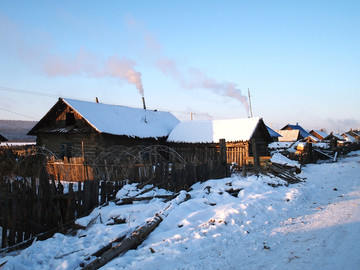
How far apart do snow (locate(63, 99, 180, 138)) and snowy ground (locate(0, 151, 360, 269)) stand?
39.0ft

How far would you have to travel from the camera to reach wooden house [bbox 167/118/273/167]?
20.0 m

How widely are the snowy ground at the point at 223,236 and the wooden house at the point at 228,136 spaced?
11397 mm

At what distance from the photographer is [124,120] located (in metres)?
22.1

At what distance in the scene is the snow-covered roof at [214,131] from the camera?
21.1 m

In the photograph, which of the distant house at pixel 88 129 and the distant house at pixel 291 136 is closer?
the distant house at pixel 88 129

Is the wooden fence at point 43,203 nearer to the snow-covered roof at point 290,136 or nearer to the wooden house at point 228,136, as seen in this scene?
the wooden house at point 228,136

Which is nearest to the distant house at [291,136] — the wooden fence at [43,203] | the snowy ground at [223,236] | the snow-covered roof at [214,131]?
the snow-covered roof at [214,131]

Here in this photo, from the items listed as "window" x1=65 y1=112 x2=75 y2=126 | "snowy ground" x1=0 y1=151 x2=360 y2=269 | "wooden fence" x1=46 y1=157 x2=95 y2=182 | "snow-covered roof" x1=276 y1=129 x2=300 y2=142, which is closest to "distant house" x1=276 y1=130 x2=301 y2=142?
"snow-covered roof" x1=276 y1=129 x2=300 y2=142

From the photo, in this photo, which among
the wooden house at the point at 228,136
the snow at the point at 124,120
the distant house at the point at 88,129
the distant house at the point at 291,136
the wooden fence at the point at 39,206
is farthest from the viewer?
the distant house at the point at 291,136

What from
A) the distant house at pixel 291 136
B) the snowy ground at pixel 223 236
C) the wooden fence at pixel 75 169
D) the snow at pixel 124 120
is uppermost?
the snow at pixel 124 120

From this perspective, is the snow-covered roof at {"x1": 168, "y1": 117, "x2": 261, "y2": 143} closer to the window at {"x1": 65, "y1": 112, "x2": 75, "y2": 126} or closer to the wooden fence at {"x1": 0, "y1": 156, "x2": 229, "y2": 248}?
the window at {"x1": 65, "y1": 112, "x2": 75, "y2": 126}

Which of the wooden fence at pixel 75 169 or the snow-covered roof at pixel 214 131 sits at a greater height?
the snow-covered roof at pixel 214 131

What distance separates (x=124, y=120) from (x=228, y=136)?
8520 mm

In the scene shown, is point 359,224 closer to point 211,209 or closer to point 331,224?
point 331,224
